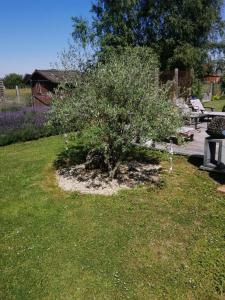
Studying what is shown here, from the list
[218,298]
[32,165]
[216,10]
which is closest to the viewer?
[218,298]

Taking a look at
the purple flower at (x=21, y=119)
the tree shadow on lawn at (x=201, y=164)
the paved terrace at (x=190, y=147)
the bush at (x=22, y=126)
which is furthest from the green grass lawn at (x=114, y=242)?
the purple flower at (x=21, y=119)

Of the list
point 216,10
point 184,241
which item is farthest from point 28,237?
point 216,10

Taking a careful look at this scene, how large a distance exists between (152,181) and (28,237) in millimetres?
2574

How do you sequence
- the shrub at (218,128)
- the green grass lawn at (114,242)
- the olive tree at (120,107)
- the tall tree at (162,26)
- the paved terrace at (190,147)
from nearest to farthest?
the green grass lawn at (114,242) < the olive tree at (120,107) < the shrub at (218,128) < the paved terrace at (190,147) < the tall tree at (162,26)

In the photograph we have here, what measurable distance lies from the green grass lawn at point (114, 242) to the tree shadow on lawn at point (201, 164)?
107mm

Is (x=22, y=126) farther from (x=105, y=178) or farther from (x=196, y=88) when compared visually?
(x=196, y=88)

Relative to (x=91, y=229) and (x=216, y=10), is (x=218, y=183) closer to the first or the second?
(x=91, y=229)

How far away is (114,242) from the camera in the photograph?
4020 mm

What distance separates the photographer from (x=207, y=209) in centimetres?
486

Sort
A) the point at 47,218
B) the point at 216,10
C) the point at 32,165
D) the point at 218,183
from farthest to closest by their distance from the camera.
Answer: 1. the point at 216,10
2. the point at 32,165
3. the point at 218,183
4. the point at 47,218

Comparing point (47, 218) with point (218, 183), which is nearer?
point (47, 218)

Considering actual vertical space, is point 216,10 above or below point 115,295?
above

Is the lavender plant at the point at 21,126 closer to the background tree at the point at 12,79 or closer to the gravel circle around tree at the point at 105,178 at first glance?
the gravel circle around tree at the point at 105,178

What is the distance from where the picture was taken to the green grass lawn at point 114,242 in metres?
3.28
